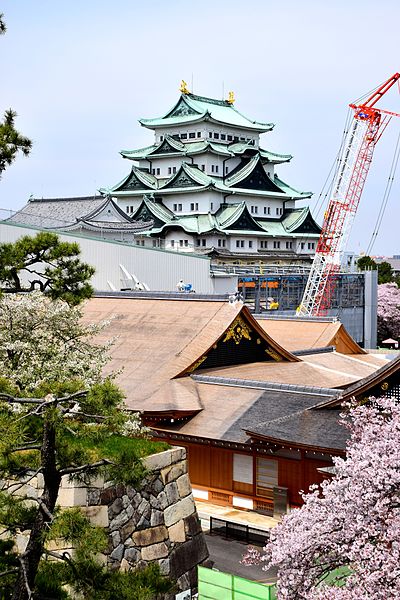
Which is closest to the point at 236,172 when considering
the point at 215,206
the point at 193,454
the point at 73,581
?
the point at 215,206

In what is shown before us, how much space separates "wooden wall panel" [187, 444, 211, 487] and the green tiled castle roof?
5111 cm

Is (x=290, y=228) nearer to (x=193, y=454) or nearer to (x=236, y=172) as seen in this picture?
(x=236, y=172)

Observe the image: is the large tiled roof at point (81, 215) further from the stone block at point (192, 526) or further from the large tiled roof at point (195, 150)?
the stone block at point (192, 526)

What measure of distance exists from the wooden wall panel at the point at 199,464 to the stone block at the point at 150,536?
7.19m

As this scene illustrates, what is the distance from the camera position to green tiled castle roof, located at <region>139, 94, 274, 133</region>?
68.9m

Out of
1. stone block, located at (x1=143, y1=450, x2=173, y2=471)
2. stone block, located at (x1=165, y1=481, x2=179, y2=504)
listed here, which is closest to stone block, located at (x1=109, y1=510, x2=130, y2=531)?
stone block, located at (x1=143, y1=450, x2=173, y2=471)

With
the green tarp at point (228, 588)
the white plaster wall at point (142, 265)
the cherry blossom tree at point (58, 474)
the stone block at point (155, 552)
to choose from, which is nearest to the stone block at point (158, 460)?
the stone block at point (155, 552)

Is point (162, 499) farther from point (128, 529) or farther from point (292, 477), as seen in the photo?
point (292, 477)

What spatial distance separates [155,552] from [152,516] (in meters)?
0.59

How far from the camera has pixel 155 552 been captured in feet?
41.7

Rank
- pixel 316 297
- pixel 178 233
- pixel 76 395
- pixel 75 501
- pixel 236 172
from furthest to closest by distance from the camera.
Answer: pixel 236 172 → pixel 178 233 → pixel 316 297 → pixel 75 501 → pixel 76 395

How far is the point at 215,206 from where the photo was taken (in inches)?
2571

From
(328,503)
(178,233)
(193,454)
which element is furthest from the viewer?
(178,233)

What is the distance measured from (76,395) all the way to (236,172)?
201ft
